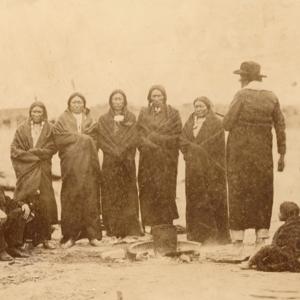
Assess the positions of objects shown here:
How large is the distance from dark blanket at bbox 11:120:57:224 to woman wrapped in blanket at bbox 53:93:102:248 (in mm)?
69

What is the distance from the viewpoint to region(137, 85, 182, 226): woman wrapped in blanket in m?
4.91

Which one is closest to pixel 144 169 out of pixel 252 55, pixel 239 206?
pixel 239 206

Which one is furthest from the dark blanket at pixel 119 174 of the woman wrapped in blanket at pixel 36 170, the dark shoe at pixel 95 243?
the woman wrapped in blanket at pixel 36 170

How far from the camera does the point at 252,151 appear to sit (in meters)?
4.68

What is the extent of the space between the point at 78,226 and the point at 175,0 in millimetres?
1519

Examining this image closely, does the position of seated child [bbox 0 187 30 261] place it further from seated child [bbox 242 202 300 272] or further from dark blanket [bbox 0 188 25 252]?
seated child [bbox 242 202 300 272]

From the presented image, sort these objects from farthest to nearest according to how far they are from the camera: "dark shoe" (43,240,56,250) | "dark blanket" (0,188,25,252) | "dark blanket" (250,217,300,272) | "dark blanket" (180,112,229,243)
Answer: "dark shoe" (43,240,56,250) → "dark blanket" (180,112,229,243) → "dark blanket" (0,188,25,252) → "dark blanket" (250,217,300,272)

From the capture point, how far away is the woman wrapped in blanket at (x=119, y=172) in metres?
4.96

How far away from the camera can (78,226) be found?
4.95 metres

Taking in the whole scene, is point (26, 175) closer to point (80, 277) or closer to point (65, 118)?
point (65, 118)

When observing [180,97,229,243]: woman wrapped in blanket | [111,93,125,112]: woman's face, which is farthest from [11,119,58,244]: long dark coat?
[180,97,229,243]: woman wrapped in blanket

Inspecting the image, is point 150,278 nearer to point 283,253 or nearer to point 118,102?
point 283,253

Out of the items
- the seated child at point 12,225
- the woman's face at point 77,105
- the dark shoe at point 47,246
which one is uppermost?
the woman's face at point 77,105

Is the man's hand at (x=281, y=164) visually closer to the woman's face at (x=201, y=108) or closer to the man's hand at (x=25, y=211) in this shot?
the woman's face at (x=201, y=108)
